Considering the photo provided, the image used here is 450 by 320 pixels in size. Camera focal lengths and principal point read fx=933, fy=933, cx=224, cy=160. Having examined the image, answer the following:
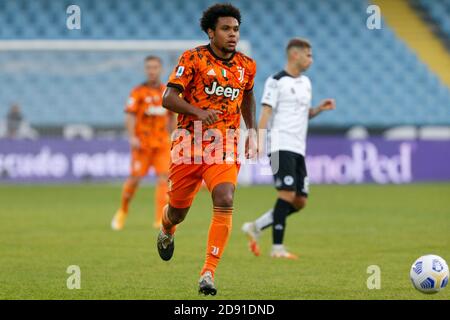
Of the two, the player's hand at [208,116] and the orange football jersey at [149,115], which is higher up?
the orange football jersey at [149,115]

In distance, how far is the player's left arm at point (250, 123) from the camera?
7.65 metres

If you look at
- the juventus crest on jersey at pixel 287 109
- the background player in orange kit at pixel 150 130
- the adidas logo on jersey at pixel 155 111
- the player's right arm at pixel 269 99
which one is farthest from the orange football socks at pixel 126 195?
the player's right arm at pixel 269 99

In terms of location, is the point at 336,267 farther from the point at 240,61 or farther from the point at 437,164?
the point at 437,164

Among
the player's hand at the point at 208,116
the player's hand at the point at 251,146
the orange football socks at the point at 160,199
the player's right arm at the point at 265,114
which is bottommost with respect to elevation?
the orange football socks at the point at 160,199

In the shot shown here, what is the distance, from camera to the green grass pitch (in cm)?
744

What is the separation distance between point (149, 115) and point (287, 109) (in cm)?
357

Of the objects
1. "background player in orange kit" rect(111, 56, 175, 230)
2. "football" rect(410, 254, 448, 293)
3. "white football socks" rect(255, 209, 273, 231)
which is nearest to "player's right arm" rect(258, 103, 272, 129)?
"white football socks" rect(255, 209, 273, 231)

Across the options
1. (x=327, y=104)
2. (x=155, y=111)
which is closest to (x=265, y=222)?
(x=327, y=104)

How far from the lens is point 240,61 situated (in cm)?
770

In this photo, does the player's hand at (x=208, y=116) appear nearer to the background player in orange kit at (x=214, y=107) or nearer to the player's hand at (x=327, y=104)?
the background player in orange kit at (x=214, y=107)

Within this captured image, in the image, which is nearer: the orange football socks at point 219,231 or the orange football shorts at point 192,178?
the orange football socks at point 219,231

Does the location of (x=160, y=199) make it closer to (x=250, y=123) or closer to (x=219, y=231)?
(x=250, y=123)

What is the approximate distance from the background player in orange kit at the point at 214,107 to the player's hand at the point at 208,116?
14mm
